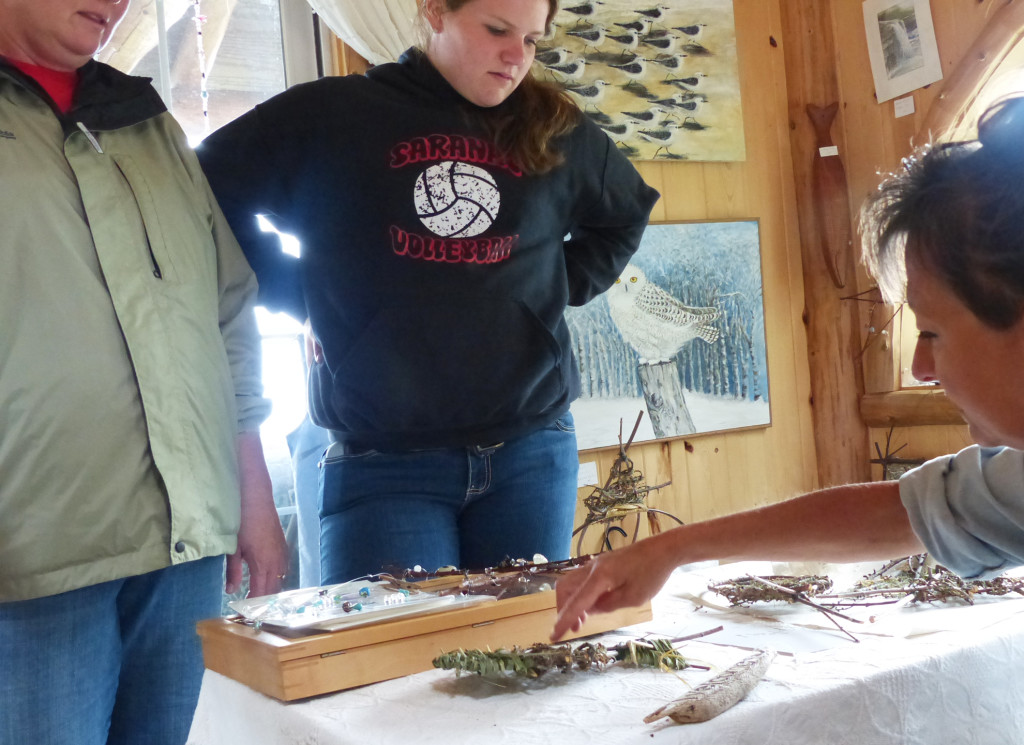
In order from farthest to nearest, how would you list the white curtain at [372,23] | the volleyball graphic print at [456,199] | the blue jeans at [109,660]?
the white curtain at [372,23] < the volleyball graphic print at [456,199] < the blue jeans at [109,660]

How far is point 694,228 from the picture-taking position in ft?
11.9

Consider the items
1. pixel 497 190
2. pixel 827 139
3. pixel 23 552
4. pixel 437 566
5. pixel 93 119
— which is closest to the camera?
pixel 23 552

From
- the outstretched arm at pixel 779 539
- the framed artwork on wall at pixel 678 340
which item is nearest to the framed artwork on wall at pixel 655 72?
the framed artwork on wall at pixel 678 340

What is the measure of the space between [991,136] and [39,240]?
103 cm

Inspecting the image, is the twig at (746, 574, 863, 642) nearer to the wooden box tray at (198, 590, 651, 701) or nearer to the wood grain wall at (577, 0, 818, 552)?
the wooden box tray at (198, 590, 651, 701)

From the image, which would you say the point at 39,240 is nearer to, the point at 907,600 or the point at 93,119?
the point at 93,119

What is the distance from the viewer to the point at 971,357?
0.87m

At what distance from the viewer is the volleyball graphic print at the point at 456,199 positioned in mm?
1466

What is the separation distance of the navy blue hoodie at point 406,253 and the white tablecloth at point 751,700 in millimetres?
448

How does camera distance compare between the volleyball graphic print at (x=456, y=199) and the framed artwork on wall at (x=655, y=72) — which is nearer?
the volleyball graphic print at (x=456, y=199)

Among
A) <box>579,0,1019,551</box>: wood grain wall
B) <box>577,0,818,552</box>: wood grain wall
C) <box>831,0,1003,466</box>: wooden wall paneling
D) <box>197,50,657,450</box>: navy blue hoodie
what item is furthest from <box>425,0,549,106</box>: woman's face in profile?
<box>831,0,1003,466</box>: wooden wall paneling

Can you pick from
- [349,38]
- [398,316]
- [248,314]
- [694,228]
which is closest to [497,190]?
[398,316]

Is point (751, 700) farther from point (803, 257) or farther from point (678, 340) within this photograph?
point (803, 257)

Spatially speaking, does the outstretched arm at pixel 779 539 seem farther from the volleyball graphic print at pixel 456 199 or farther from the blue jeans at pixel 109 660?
the volleyball graphic print at pixel 456 199
